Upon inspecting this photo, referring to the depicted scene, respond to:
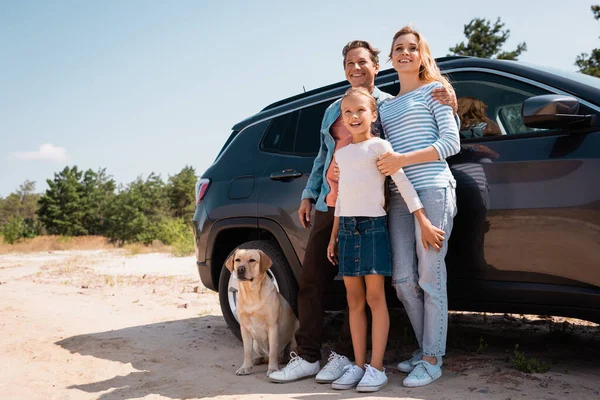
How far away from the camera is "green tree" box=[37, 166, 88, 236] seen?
167ft

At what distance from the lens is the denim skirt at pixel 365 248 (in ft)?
10.8

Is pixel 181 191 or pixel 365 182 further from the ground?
pixel 181 191

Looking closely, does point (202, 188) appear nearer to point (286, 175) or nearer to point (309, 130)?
point (286, 175)

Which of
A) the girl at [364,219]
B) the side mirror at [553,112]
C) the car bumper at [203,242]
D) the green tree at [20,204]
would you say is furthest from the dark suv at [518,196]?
the green tree at [20,204]

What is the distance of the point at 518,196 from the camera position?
3104mm

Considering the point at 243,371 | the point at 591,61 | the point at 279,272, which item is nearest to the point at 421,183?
the point at 279,272

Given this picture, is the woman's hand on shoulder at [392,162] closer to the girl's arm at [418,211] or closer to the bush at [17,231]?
the girl's arm at [418,211]

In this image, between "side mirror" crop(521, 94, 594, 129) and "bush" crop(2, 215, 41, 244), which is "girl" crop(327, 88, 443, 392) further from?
"bush" crop(2, 215, 41, 244)

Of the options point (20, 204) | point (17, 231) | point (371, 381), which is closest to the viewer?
point (371, 381)

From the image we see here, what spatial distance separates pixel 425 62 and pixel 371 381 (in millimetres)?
1937

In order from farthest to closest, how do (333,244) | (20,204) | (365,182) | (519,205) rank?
(20,204) < (333,244) < (365,182) < (519,205)

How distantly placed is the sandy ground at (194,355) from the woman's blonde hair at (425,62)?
5.89 ft

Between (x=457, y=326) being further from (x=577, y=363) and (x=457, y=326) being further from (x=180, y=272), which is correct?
(x=180, y=272)

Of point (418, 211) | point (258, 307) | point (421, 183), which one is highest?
point (421, 183)
